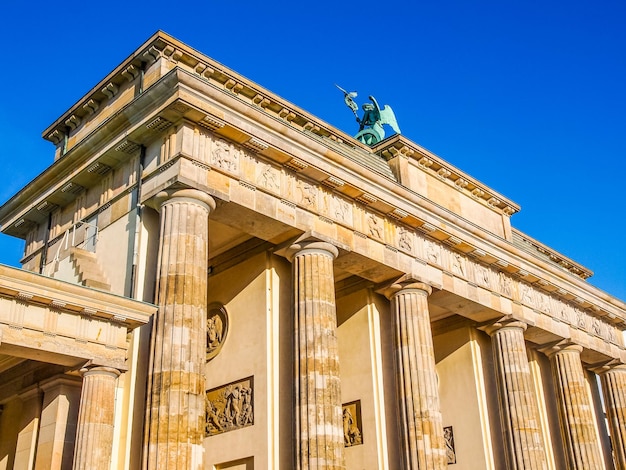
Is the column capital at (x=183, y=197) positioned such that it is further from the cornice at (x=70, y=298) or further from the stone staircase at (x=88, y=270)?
the cornice at (x=70, y=298)

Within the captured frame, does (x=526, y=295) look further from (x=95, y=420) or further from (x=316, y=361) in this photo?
(x=95, y=420)

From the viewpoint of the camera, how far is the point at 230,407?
20.8 metres

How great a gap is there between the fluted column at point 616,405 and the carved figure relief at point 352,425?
1351cm

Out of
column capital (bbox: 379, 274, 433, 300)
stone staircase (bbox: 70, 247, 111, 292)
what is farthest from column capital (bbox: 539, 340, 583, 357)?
stone staircase (bbox: 70, 247, 111, 292)

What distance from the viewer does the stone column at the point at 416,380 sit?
21.2 meters

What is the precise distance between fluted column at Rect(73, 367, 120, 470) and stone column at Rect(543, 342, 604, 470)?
1938cm

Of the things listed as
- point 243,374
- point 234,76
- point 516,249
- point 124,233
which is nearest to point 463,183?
point 516,249

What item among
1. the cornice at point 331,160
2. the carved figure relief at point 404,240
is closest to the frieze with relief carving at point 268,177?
the cornice at point 331,160

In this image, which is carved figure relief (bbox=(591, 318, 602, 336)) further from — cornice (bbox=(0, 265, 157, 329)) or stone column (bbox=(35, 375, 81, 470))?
stone column (bbox=(35, 375, 81, 470))

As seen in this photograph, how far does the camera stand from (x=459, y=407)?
1077 inches

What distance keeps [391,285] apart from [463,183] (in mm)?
7333

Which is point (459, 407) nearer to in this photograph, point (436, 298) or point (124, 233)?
point (436, 298)

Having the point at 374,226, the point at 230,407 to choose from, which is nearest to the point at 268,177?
the point at 374,226

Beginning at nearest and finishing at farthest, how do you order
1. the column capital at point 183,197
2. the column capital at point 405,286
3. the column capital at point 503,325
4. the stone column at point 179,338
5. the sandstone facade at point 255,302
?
the stone column at point 179,338, the sandstone facade at point 255,302, the column capital at point 183,197, the column capital at point 405,286, the column capital at point 503,325
